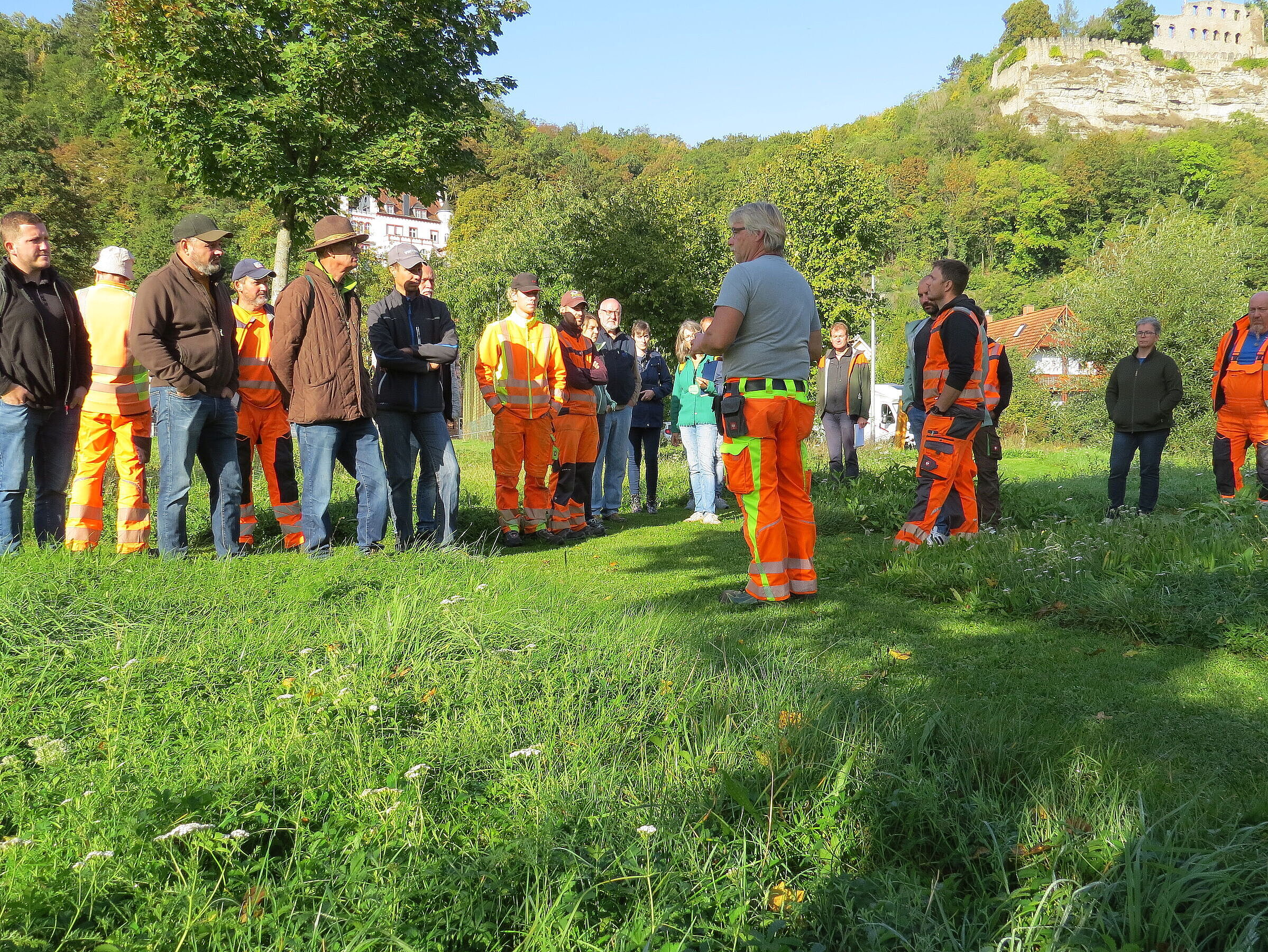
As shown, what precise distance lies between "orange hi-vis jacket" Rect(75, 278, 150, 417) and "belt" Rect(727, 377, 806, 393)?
4.35m

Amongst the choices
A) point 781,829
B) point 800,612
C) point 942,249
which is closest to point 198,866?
point 781,829

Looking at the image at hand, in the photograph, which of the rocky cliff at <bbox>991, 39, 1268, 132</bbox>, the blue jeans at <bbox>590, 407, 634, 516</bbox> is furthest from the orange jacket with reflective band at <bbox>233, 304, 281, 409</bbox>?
the rocky cliff at <bbox>991, 39, 1268, 132</bbox>

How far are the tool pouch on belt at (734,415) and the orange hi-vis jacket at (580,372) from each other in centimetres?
368

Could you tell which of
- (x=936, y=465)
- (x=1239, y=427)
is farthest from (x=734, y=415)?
(x=1239, y=427)

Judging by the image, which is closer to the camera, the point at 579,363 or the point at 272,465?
the point at 272,465

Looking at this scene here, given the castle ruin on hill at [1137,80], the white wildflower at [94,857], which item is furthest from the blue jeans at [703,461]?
the castle ruin on hill at [1137,80]

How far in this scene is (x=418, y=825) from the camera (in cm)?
248

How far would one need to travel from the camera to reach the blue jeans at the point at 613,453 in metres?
10.6

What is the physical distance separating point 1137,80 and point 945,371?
17777 centimetres

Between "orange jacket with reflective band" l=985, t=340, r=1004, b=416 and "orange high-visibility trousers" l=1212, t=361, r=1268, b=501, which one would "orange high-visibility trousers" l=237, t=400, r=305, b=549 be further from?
"orange high-visibility trousers" l=1212, t=361, r=1268, b=501

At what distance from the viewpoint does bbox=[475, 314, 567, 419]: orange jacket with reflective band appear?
28.4 feet

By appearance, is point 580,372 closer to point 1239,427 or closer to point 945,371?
point 945,371

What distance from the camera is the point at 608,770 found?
2834mm

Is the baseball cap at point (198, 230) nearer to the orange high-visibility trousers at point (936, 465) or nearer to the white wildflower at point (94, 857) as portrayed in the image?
the white wildflower at point (94, 857)
